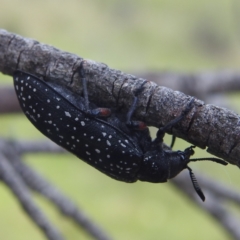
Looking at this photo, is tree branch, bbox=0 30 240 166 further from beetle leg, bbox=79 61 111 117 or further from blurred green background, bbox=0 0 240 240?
blurred green background, bbox=0 0 240 240

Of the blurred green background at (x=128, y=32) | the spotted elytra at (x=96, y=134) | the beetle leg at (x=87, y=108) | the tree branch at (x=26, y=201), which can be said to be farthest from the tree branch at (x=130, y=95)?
the blurred green background at (x=128, y=32)

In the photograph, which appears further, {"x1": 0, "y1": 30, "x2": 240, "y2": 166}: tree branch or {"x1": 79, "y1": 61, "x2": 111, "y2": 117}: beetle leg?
{"x1": 79, "y1": 61, "x2": 111, "y2": 117}: beetle leg

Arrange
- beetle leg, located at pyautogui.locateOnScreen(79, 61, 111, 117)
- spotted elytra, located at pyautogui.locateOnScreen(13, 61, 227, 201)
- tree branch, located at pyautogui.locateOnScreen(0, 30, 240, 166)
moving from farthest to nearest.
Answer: spotted elytra, located at pyautogui.locateOnScreen(13, 61, 227, 201)
beetle leg, located at pyautogui.locateOnScreen(79, 61, 111, 117)
tree branch, located at pyautogui.locateOnScreen(0, 30, 240, 166)

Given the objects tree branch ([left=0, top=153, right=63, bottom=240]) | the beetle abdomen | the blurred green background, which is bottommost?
tree branch ([left=0, top=153, right=63, bottom=240])

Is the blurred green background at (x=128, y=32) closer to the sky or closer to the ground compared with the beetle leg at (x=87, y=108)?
closer to the sky

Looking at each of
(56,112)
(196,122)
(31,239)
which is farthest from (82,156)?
(31,239)

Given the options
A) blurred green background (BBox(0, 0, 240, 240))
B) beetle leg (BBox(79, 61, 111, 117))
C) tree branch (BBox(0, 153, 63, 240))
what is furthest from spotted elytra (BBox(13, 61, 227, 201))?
blurred green background (BBox(0, 0, 240, 240))

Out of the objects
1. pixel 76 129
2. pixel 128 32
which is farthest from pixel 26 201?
pixel 128 32

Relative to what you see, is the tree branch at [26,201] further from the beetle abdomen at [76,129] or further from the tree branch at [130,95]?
the tree branch at [130,95]

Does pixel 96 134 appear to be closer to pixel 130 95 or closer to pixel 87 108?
pixel 87 108
